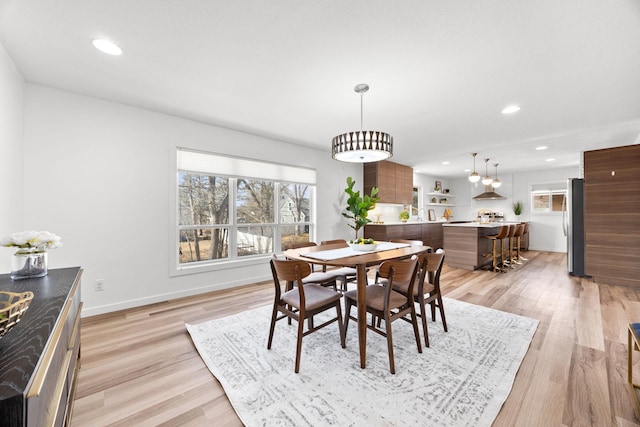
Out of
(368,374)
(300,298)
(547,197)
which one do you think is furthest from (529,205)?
(300,298)

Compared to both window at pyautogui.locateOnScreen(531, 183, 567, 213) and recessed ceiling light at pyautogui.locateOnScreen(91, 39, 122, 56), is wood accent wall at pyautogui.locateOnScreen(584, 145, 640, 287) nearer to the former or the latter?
window at pyautogui.locateOnScreen(531, 183, 567, 213)

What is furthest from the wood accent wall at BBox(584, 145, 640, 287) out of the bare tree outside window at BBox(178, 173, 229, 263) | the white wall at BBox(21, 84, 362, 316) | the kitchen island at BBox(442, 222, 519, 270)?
the white wall at BBox(21, 84, 362, 316)

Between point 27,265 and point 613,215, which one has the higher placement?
point 613,215

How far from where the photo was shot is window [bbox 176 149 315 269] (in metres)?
3.70

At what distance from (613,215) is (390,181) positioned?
3802 millimetres

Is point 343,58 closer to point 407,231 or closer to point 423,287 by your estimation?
point 423,287

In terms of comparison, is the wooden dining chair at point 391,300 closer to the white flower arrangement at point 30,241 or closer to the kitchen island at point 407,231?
the white flower arrangement at point 30,241

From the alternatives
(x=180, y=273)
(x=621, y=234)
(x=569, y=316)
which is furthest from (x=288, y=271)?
(x=621, y=234)

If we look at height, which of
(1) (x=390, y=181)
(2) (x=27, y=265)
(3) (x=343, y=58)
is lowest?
(2) (x=27, y=265)

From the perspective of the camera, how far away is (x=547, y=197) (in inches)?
302

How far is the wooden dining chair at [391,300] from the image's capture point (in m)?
1.88

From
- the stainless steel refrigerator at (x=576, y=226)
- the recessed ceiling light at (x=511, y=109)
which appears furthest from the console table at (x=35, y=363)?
the stainless steel refrigerator at (x=576, y=226)

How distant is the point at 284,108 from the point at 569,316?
4129mm

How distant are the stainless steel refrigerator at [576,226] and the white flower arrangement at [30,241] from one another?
7.10 metres
